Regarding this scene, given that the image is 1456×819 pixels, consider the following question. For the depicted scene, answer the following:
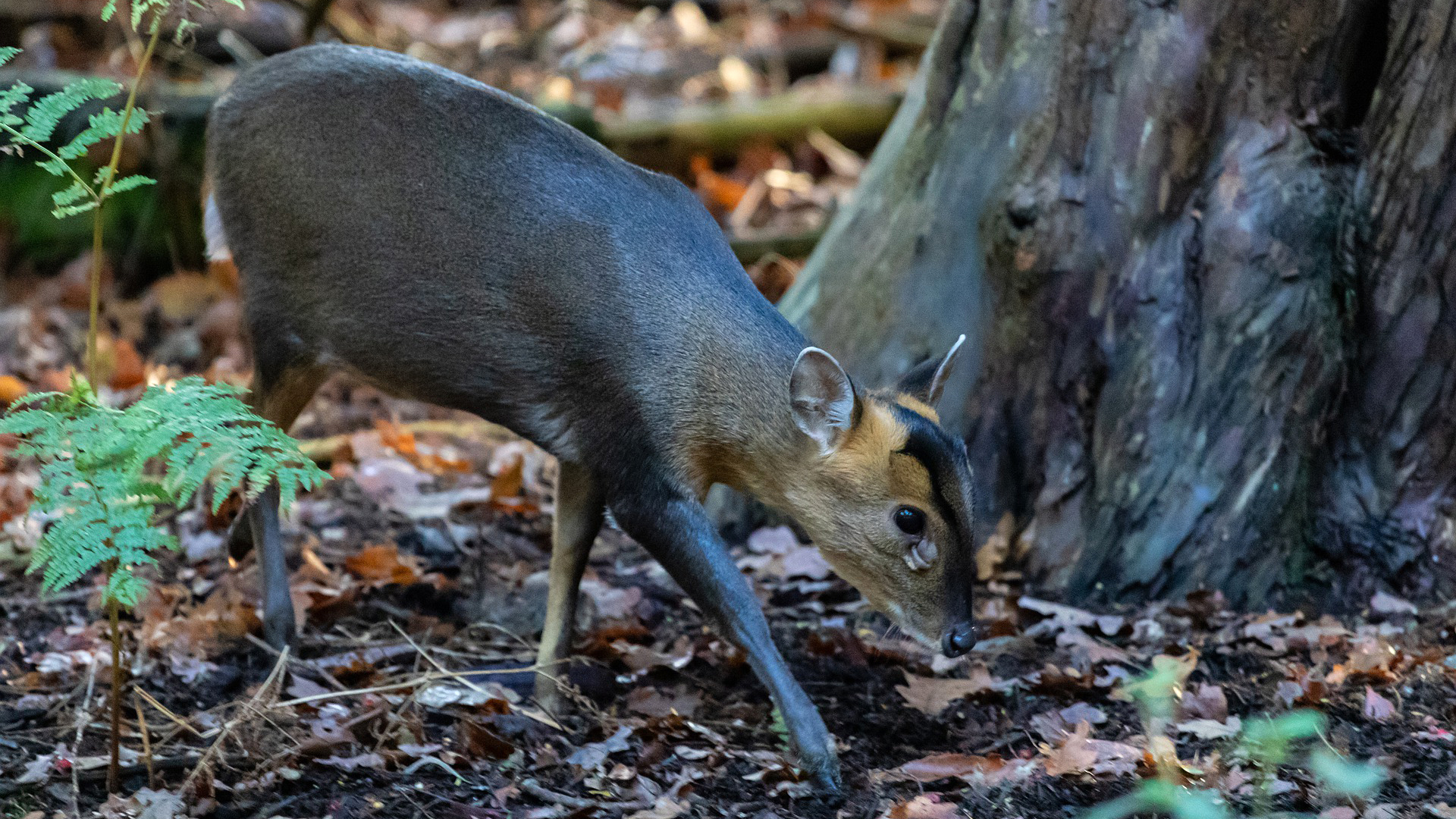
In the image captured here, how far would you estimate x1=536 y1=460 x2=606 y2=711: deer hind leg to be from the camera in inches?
189

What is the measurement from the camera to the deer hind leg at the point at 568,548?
4.79m

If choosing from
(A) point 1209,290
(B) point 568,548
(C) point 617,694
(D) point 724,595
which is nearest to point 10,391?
(B) point 568,548

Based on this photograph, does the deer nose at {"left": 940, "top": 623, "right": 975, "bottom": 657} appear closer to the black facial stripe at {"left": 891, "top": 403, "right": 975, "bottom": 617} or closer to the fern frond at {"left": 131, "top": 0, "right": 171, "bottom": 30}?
the black facial stripe at {"left": 891, "top": 403, "right": 975, "bottom": 617}

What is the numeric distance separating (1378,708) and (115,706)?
136 inches

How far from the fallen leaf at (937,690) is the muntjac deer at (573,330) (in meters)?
0.20

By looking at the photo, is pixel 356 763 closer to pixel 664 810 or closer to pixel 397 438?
pixel 664 810

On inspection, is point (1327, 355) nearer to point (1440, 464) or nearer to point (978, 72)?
point (1440, 464)

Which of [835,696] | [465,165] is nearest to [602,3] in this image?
[465,165]

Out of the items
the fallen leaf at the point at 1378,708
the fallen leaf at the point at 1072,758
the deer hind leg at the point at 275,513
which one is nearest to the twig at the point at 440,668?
the deer hind leg at the point at 275,513

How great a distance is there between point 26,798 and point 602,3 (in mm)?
10038

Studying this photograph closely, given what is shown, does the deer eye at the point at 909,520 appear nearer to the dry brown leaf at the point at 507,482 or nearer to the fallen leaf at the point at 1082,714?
the fallen leaf at the point at 1082,714

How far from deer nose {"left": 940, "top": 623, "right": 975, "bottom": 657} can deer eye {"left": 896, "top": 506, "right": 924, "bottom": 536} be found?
1.04 feet

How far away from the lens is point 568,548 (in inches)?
192

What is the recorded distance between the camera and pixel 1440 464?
16.5 ft
